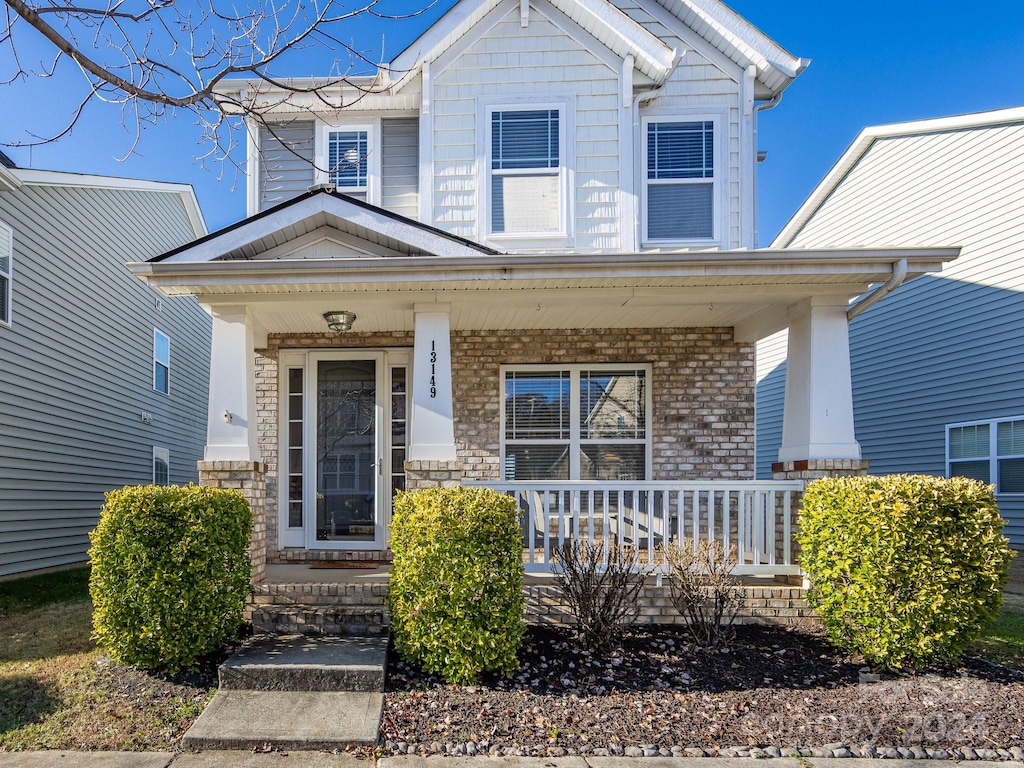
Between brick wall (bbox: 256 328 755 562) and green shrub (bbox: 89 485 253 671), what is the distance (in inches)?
103

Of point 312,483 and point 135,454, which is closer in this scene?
point 312,483

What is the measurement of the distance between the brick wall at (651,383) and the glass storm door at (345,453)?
31 centimetres

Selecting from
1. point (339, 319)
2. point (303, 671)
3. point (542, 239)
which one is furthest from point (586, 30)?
point (303, 671)

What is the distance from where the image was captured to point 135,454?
11500 mm

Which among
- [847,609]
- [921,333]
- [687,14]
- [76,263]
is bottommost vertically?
[847,609]

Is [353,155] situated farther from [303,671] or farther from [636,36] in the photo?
[303,671]

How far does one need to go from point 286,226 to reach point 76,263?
5857 mm

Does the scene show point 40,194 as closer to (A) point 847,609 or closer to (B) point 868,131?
(A) point 847,609

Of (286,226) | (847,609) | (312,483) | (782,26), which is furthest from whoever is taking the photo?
(782,26)

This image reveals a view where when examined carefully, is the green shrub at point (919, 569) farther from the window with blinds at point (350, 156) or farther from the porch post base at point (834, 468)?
the window with blinds at point (350, 156)

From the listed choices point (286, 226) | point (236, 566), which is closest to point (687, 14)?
point (286, 226)

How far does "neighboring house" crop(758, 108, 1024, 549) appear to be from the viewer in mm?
9484

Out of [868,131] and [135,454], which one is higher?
[868,131]

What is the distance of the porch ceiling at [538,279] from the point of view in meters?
5.50
